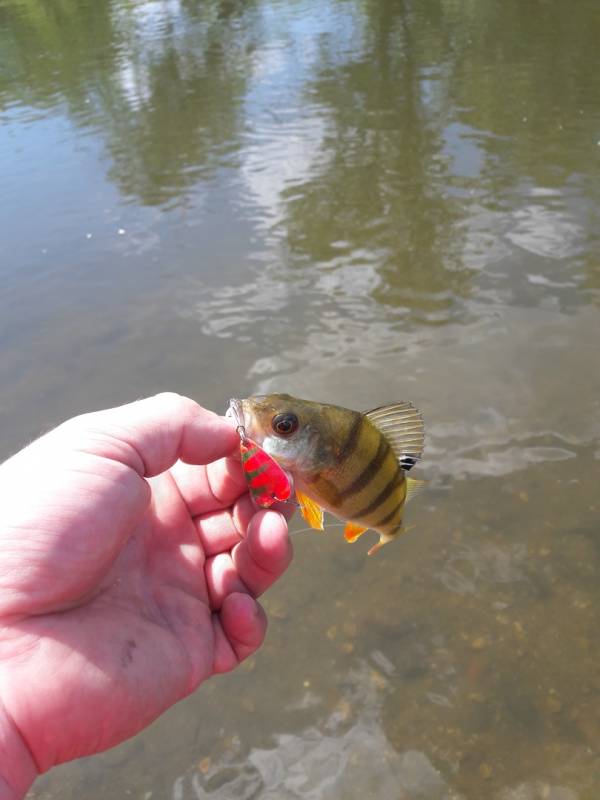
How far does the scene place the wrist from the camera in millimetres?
1761

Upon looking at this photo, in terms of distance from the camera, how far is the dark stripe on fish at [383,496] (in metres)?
2.31

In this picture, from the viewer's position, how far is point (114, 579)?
2.27m

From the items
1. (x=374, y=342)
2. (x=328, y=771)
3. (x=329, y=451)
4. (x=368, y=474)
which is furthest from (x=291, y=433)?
(x=374, y=342)

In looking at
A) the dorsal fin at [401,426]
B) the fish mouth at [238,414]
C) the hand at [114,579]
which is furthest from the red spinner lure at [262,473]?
the dorsal fin at [401,426]

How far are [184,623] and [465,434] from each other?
10.5 ft

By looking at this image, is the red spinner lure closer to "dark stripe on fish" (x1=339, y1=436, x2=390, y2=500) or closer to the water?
"dark stripe on fish" (x1=339, y1=436, x2=390, y2=500)

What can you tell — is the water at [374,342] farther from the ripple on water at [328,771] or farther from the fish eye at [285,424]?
the fish eye at [285,424]

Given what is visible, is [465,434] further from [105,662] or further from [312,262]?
[105,662]

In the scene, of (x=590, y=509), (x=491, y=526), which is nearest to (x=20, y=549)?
(x=491, y=526)

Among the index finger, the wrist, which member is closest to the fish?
the index finger

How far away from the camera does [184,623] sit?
234cm

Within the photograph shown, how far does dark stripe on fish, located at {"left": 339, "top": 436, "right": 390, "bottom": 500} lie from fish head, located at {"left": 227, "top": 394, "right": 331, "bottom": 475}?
123mm

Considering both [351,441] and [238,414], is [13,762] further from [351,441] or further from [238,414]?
[351,441]

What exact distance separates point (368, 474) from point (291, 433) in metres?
0.30
